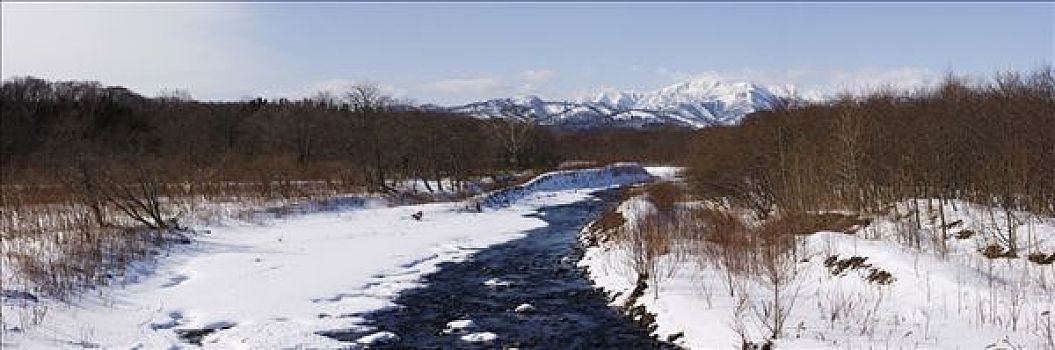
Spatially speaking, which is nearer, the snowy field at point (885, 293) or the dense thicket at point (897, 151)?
the snowy field at point (885, 293)

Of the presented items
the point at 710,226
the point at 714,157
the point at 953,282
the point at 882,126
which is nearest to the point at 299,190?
the point at 714,157

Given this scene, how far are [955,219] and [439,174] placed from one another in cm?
3130

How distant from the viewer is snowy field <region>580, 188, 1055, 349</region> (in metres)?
10.2

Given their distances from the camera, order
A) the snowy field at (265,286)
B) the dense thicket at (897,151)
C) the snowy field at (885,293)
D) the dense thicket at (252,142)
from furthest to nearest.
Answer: the dense thicket at (252,142) → the dense thicket at (897,151) → the snowy field at (265,286) → the snowy field at (885,293)

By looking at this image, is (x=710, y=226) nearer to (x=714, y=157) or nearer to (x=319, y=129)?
(x=714, y=157)

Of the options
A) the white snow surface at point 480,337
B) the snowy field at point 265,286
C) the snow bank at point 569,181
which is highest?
the snow bank at point 569,181

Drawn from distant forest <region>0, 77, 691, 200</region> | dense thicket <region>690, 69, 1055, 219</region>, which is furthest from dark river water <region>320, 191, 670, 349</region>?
distant forest <region>0, 77, 691, 200</region>

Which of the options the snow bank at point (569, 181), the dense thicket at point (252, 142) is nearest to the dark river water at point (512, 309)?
the dense thicket at point (252, 142)

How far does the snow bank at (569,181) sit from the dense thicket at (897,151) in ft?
46.8

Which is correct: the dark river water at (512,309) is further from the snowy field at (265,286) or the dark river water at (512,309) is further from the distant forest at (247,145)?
the distant forest at (247,145)

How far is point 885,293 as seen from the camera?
12328 millimetres

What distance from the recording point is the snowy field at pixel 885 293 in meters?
10.2

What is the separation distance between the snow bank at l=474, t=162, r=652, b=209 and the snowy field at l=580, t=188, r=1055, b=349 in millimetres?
22038

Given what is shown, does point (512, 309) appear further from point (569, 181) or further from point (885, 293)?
point (569, 181)
